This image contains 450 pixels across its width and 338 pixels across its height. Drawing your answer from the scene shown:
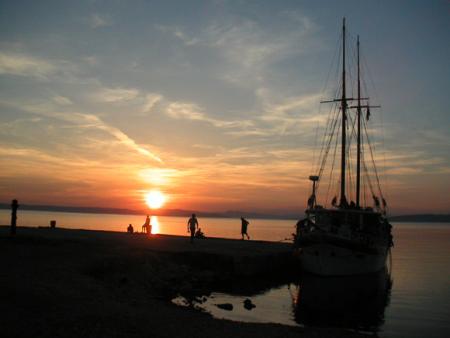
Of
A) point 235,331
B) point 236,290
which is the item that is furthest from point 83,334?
point 236,290

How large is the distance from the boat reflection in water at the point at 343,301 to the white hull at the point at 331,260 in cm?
67

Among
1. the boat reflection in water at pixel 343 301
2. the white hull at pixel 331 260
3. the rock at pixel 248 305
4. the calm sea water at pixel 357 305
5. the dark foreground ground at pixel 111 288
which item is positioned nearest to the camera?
the dark foreground ground at pixel 111 288

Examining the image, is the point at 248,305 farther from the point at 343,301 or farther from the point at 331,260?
the point at 331,260

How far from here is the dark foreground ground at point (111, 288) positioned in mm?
11398

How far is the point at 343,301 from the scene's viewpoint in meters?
26.1

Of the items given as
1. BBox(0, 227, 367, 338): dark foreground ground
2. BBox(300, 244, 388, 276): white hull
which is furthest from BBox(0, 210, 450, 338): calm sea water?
BBox(0, 227, 367, 338): dark foreground ground

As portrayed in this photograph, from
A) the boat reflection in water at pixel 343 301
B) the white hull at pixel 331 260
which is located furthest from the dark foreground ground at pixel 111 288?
the white hull at pixel 331 260

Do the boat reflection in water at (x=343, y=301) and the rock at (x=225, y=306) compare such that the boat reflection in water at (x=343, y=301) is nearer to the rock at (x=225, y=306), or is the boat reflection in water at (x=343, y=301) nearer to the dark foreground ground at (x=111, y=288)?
the rock at (x=225, y=306)

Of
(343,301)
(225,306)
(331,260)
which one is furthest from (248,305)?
(331,260)

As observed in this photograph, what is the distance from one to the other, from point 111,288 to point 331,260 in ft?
65.0

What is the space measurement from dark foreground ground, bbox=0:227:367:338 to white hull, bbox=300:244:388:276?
506 centimetres

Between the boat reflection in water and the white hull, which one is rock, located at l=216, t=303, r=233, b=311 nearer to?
the boat reflection in water

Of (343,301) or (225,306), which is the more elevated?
(225,306)

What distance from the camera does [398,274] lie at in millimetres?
45031
